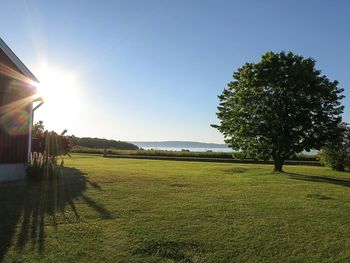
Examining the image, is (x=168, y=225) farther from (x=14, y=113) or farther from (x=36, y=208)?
(x=14, y=113)

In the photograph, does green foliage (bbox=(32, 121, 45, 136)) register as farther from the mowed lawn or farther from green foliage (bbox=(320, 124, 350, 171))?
green foliage (bbox=(320, 124, 350, 171))

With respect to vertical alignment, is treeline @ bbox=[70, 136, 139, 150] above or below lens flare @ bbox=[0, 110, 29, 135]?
above

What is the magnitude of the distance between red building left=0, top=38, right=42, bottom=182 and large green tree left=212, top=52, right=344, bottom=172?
12812mm

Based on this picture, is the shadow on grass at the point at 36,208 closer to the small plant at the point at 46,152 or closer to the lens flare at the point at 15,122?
the small plant at the point at 46,152

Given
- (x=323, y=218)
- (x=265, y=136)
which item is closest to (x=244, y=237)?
(x=323, y=218)

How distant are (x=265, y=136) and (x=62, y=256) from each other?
19.3 meters

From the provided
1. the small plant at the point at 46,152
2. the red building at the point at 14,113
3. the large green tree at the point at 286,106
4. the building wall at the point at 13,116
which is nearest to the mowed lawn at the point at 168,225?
the small plant at the point at 46,152

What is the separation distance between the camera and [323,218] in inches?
362

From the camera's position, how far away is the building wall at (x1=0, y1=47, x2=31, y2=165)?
14672mm

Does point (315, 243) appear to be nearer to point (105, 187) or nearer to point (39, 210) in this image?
point (39, 210)

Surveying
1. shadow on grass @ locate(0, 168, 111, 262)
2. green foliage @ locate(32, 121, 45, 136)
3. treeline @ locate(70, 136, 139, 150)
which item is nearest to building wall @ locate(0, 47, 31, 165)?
shadow on grass @ locate(0, 168, 111, 262)

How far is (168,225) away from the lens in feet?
26.7

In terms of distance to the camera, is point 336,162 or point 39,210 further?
point 336,162

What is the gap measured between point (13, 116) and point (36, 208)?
6.50 m
